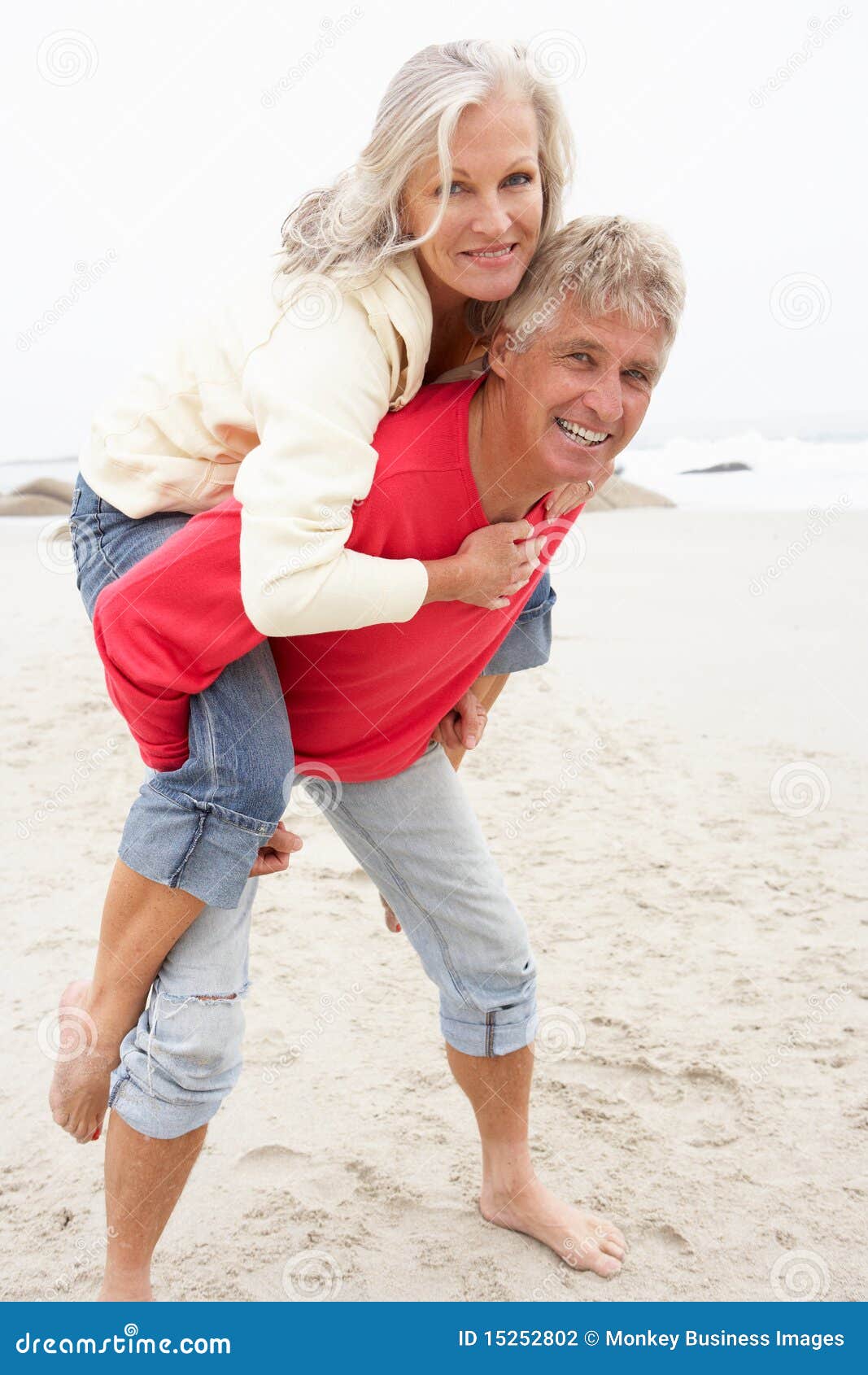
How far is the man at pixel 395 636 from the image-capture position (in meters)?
1.75

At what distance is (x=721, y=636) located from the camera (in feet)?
21.4

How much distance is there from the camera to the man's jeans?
1851mm

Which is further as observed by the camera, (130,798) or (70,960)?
(130,798)

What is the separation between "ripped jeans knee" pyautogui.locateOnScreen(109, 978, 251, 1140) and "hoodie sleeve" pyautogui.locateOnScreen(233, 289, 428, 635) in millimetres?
638

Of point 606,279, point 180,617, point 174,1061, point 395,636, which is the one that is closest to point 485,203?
point 606,279

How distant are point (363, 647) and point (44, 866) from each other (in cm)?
243

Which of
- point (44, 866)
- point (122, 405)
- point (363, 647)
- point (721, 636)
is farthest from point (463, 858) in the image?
point (721, 636)

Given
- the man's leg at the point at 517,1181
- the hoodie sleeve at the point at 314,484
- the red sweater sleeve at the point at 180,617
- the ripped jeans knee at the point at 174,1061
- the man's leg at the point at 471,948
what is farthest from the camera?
the man's leg at the point at 517,1181

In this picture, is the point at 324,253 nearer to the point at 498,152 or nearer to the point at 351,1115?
the point at 498,152

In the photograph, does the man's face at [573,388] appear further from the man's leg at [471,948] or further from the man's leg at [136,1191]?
the man's leg at [136,1191]

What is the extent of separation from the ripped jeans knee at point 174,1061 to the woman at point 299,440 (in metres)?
0.06

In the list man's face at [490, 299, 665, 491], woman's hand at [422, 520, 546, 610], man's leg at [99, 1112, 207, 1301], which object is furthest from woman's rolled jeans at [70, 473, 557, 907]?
man's face at [490, 299, 665, 491]

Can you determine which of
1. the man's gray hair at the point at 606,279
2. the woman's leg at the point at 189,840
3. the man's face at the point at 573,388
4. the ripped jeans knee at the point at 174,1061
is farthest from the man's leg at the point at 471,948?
the man's gray hair at the point at 606,279

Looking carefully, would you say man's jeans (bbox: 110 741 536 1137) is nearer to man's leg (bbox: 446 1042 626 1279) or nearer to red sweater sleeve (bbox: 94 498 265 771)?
man's leg (bbox: 446 1042 626 1279)
